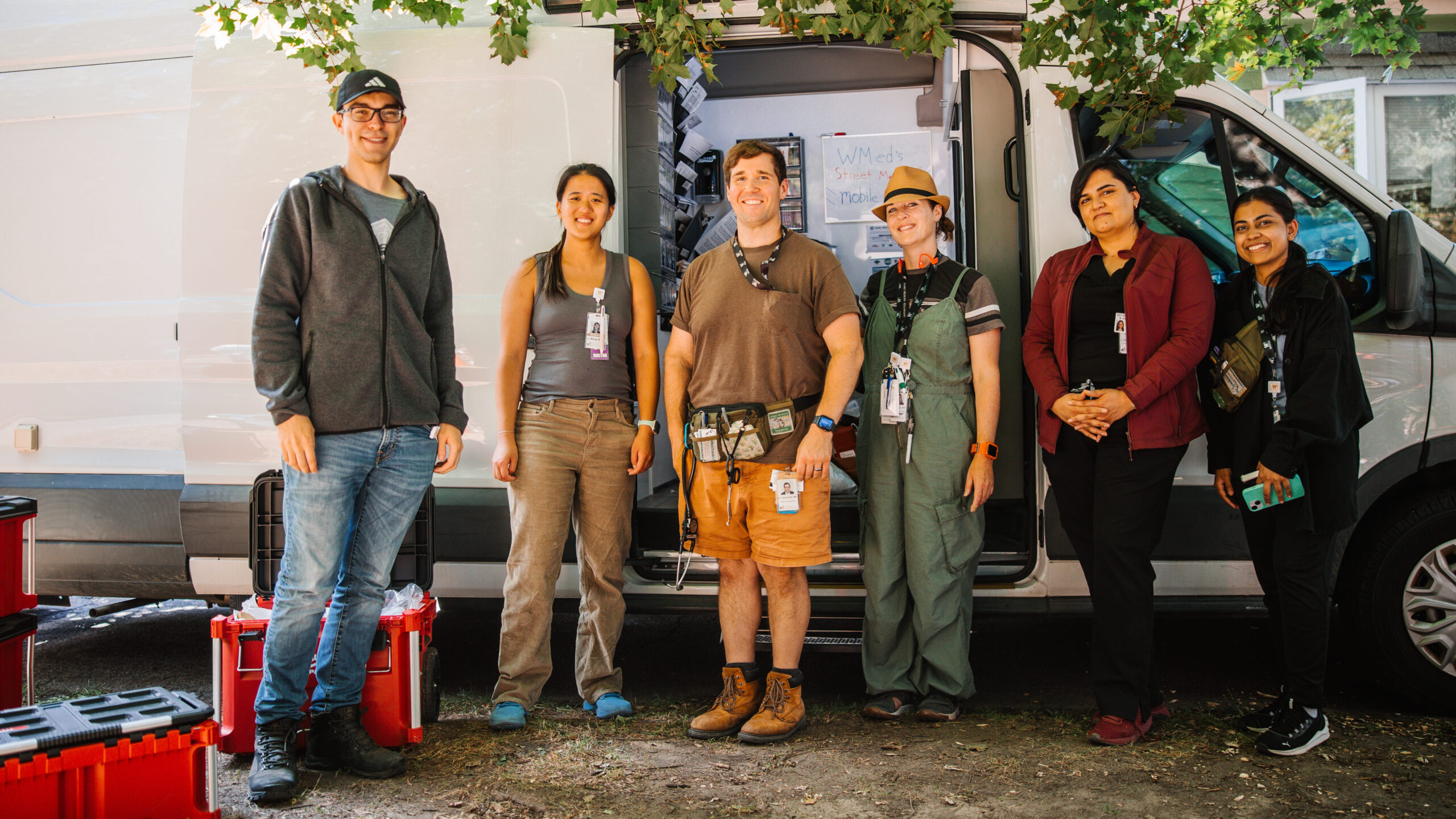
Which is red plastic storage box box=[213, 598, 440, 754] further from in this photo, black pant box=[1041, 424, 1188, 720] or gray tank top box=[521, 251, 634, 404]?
black pant box=[1041, 424, 1188, 720]

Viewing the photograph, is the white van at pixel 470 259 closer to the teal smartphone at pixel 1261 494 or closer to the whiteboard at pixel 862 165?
the teal smartphone at pixel 1261 494

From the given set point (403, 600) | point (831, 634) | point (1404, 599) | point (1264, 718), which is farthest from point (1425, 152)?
point (403, 600)

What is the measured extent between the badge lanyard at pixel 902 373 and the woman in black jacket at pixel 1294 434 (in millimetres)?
934

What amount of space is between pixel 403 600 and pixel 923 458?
5.60 feet

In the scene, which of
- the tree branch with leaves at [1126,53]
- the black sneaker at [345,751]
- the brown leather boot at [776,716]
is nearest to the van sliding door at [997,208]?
the tree branch with leaves at [1126,53]

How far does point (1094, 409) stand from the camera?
2.71 metres

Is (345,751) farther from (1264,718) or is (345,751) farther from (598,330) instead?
(1264,718)

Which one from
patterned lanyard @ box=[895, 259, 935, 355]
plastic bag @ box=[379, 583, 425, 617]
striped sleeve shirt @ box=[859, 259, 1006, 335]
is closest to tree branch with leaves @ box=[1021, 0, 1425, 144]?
striped sleeve shirt @ box=[859, 259, 1006, 335]

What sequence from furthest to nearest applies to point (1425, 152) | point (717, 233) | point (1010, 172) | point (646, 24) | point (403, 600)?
1. point (1425, 152)
2. point (717, 233)
3. point (1010, 172)
4. point (646, 24)
5. point (403, 600)

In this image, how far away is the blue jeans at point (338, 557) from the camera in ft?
7.87

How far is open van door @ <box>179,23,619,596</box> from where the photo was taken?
3119 millimetres

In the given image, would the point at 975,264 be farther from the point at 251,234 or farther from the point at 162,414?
the point at 162,414

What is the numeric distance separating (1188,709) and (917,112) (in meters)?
3.34

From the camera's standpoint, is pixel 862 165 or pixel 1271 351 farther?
pixel 862 165
